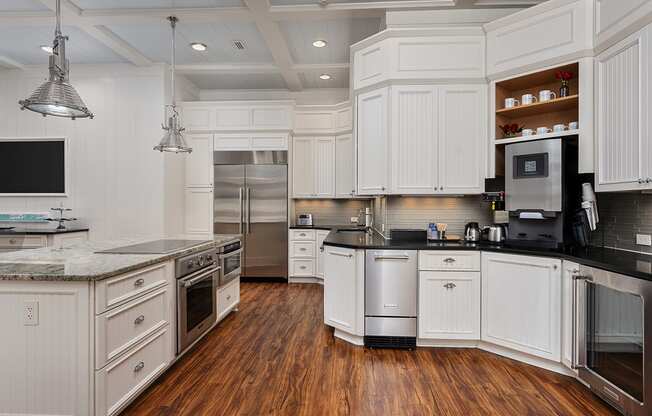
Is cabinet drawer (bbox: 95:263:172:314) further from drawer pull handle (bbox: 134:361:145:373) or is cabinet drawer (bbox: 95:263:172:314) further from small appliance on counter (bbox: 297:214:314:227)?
small appliance on counter (bbox: 297:214:314:227)

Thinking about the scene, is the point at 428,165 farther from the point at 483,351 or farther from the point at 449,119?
the point at 483,351

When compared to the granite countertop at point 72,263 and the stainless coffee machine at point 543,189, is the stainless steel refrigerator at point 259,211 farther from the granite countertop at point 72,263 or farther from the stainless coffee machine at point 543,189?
the stainless coffee machine at point 543,189

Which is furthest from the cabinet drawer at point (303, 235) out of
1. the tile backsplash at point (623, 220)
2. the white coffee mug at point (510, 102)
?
the tile backsplash at point (623, 220)

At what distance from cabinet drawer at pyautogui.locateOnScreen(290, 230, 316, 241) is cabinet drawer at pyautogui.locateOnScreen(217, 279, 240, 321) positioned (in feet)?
5.94

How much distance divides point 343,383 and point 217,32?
163 inches

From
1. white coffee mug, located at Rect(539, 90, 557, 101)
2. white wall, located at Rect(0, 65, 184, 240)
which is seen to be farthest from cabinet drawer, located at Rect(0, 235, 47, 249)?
white coffee mug, located at Rect(539, 90, 557, 101)

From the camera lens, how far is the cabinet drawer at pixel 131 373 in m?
1.84

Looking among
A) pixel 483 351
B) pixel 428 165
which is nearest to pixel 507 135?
pixel 428 165

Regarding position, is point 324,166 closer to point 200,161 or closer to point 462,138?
point 200,161

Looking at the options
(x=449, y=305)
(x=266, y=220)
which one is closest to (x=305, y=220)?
(x=266, y=220)

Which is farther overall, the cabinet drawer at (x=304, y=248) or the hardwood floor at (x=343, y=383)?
the cabinet drawer at (x=304, y=248)

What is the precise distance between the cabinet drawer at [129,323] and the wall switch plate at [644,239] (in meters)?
3.44

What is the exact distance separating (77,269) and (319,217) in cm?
441

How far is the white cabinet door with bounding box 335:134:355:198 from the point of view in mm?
5711
